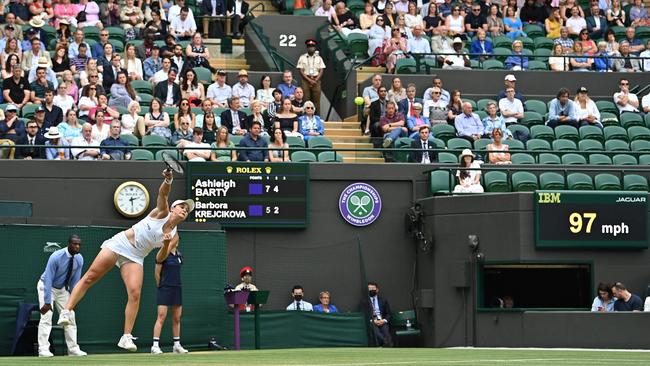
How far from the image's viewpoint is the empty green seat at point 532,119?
2739 cm

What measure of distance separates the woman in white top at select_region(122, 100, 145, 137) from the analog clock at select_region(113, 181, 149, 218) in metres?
1.37

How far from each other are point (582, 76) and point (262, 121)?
751cm

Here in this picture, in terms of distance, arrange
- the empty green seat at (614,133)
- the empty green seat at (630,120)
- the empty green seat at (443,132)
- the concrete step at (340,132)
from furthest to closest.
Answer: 1. the empty green seat at (630,120)
2. the concrete step at (340,132)
3. the empty green seat at (614,133)
4. the empty green seat at (443,132)

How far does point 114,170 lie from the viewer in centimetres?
2359

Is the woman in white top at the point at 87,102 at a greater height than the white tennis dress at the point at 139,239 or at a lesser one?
greater

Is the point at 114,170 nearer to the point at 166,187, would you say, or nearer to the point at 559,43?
the point at 166,187

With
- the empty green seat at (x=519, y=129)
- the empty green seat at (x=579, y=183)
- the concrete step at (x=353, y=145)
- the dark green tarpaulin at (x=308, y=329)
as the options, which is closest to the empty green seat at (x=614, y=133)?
the empty green seat at (x=519, y=129)

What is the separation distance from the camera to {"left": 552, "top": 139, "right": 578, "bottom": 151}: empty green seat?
86.5ft

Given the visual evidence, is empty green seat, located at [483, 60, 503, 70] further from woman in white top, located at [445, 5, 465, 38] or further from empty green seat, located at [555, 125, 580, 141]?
empty green seat, located at [555, 125, 580, 141]

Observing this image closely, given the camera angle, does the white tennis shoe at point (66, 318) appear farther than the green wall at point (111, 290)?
No

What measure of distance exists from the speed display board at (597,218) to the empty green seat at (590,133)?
3853mm

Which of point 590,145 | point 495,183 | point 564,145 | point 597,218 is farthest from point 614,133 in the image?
point 597,218

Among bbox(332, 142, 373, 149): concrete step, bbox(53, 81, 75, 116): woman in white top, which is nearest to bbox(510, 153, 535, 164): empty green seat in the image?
bbox(332, 142, 373, 149): concrete step

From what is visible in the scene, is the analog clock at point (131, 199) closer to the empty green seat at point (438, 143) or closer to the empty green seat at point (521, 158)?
the empty green seat at point (438, 143)
